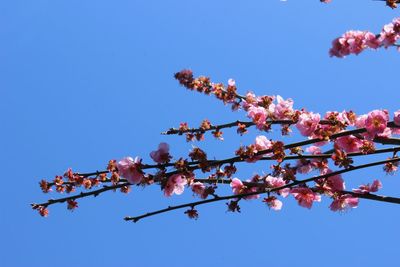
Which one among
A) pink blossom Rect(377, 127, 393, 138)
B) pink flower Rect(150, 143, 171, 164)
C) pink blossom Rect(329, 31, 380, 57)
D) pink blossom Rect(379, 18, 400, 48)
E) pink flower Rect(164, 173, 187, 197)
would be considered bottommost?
pink blossom Rect(377, 127, 393, 138)

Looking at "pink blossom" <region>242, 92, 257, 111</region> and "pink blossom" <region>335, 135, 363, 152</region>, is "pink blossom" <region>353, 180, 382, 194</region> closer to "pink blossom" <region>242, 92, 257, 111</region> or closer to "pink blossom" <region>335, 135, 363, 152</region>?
"pink blossom" <region>335, 135, 363, 152</region>

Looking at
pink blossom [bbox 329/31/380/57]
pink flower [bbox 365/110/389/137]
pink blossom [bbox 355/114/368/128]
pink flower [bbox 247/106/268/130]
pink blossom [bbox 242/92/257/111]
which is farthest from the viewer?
pink blossom [bbox 242/92/257/111]

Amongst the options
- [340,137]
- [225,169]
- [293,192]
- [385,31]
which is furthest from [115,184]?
[385,31]

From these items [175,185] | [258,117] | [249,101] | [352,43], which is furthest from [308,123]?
[249,101]

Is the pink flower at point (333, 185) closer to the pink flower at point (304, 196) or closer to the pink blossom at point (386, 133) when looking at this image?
the pink flower at point (304, 196)

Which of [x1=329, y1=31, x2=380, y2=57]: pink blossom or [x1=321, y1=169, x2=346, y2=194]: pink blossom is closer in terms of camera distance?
[x1=321, y1=169, x2=346, y2=194]: pink blossom

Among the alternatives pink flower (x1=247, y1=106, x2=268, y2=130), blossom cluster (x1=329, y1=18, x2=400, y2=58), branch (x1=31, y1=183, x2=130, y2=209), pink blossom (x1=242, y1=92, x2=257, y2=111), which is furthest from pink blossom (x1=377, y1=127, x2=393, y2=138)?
pink blossom (x1=242, y1=92, x2=257, y2=111)

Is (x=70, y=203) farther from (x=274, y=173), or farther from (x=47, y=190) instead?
(x=274, y=173)
